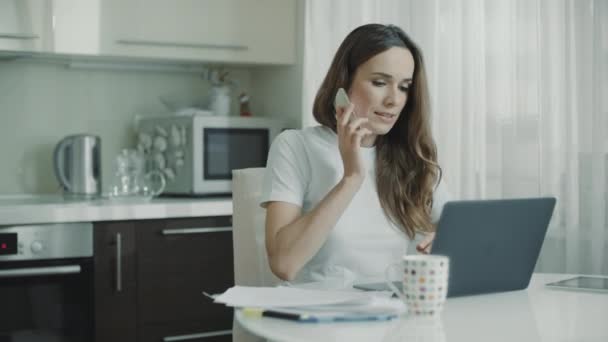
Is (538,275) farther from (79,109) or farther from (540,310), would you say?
(79,109)

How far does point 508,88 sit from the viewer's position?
254cm

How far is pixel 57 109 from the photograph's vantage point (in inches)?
137

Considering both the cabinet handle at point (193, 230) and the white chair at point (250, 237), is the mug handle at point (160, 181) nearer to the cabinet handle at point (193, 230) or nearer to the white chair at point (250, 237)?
the cabinet handle at point (193, 230)

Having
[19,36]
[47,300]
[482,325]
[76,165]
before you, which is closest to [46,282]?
[47,300]

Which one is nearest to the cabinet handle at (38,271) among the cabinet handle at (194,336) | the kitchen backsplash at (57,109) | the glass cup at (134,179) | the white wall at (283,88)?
the cabinet handle at (194,336)

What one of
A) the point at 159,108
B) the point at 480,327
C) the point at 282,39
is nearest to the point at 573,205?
the point at 480,327

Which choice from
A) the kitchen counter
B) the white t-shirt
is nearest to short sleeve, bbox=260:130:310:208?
the white t-shirt

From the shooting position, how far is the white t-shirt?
192 centimetres

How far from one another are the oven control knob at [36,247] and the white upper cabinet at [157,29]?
71 centimetres

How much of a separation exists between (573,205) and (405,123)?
595mm

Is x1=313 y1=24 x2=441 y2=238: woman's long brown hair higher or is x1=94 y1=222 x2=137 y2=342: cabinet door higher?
x1=313 y1=24 x2=441 y2=238: woman's long brown hair

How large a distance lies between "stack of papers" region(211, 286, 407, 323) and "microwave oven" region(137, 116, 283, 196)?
1.90m

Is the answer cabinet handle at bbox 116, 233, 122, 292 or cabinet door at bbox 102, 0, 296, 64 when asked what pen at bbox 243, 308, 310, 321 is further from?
cabinet door at bbox 102, 0, 296, 64

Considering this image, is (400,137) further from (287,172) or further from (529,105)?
(529,105)
